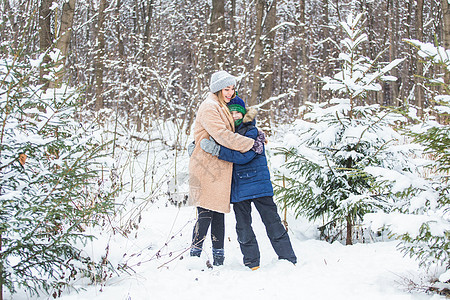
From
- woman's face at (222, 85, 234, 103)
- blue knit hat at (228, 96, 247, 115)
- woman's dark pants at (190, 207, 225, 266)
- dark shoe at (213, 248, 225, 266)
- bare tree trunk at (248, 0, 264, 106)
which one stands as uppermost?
bare tree trunk at (248, 0, 264, 106)

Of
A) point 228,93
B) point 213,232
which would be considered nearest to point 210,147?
point 228,93

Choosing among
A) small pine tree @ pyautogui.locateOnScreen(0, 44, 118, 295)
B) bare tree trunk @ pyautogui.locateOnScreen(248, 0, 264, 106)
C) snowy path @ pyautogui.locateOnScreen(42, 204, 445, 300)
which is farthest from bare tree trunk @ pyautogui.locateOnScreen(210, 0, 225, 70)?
small pine tree @ pyautogui.locateOnScreen(0, 44, 118, 295)

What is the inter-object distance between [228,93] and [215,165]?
65cm

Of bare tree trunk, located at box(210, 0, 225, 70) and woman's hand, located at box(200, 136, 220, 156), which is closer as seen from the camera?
woman's hand, located at box(200, 136, 220, 156)

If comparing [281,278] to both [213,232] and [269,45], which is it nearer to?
[213,232]

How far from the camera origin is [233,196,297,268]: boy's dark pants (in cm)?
315

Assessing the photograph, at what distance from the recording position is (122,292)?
2.48 m

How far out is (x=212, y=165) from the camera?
10.7ft

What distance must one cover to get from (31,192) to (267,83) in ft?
27.8

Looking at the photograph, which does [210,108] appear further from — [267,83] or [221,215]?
[267,83]

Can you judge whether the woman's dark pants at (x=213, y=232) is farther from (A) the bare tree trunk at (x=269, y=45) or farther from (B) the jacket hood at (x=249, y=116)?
(A) the bare tree trunk at (x=269, y=45)

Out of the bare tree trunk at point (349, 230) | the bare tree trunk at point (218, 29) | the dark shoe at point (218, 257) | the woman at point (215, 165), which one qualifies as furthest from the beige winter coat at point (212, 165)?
the bare tree trunk at point (218, 29)

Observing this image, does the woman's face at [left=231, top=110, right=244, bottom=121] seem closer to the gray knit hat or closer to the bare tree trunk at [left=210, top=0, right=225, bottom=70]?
the gray knit hat

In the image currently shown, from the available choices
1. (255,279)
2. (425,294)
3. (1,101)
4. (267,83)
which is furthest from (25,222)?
(267,83)
